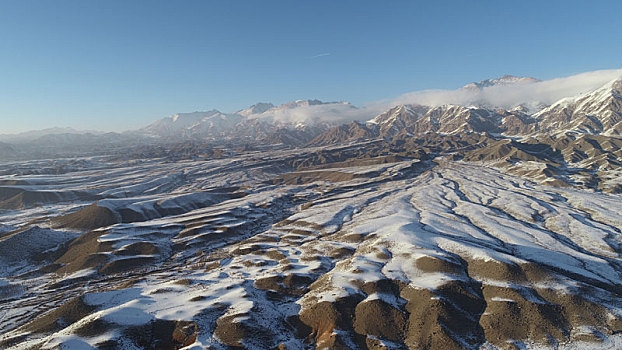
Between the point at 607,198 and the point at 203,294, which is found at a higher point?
the point at 203,294

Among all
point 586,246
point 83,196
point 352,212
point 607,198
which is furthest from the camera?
point 83,196

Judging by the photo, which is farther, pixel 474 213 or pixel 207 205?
pixel 207 205

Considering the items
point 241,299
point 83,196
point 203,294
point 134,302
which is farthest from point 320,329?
point 83,196

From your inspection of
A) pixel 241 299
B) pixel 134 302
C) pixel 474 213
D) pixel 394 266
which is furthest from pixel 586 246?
pixel 134 302

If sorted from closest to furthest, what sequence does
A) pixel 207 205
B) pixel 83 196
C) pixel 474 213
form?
1. pixel 474 213
2. pixel 207 205
3. pixel 83 196

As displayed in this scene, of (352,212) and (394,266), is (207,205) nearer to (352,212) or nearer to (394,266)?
(352,212)

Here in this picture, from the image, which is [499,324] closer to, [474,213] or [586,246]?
[586,246]

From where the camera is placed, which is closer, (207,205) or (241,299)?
(241,299)

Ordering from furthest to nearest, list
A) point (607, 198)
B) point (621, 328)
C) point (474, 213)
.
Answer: point (607, 198), point (474, 213), point (621, 328)

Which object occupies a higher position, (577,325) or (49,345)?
(49,345)
